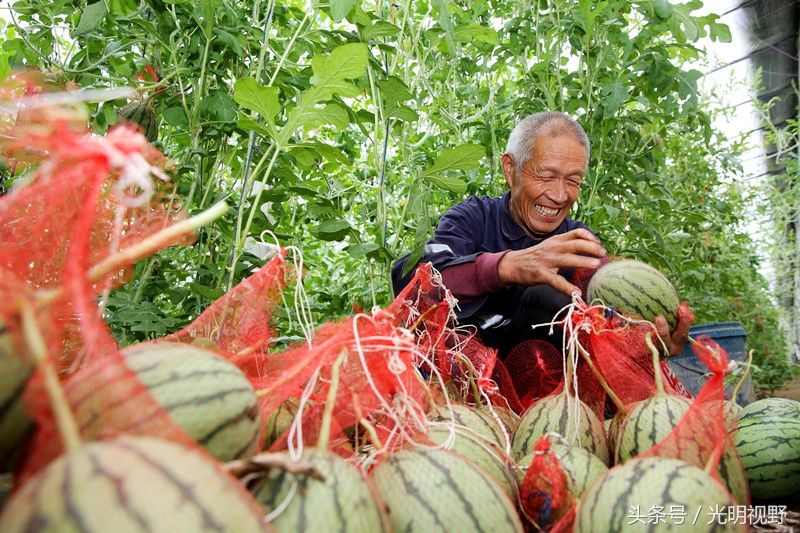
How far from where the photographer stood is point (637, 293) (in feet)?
8.51

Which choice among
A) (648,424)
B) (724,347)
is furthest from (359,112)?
(724,347)

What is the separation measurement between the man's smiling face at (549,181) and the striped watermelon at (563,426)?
1688 mm

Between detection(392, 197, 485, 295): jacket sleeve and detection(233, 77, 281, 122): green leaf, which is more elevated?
detection(233, 77, 281, 122): green leaf

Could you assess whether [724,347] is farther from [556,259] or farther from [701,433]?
[701,433]

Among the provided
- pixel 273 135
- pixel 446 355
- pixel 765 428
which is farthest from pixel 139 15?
pixel 765 428

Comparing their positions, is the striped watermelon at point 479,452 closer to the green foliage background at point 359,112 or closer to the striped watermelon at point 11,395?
the striped watermelon at point 11,395

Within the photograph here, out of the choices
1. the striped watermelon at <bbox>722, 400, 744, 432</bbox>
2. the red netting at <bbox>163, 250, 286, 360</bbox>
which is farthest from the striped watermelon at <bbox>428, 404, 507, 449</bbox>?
the striped watermelon at <bbox>722, 400, 744, 432</bbox>

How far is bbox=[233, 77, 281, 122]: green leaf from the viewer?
88.0 inches

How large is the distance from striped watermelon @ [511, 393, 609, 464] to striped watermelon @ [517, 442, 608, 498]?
0.13 m

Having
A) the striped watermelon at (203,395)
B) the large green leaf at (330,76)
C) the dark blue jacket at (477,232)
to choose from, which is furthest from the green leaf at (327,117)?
the striped watermelon at (203,395)

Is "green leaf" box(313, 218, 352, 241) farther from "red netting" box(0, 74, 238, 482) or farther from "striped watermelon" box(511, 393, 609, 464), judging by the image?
"red netting" box(0, 74, 238, 482)

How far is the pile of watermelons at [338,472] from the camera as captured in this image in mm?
773

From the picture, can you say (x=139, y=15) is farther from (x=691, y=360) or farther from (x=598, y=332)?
(x=691, y=360)

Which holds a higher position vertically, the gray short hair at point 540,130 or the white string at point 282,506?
the gray short hair at point 540,130
